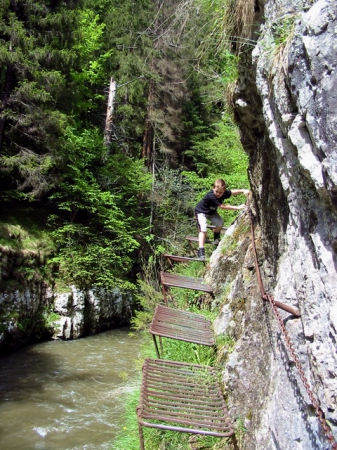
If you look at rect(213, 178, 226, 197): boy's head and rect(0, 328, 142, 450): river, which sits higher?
rect(213, 178, 226, 197): boy's head

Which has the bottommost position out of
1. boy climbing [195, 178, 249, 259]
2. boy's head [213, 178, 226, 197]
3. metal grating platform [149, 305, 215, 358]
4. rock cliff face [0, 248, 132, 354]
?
rock cliff face [0, 248, 132, 354]

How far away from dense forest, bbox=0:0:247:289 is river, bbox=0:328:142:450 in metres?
3.00

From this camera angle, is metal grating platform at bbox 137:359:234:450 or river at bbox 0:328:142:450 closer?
metal grating platform at bbox 137:359:234:450

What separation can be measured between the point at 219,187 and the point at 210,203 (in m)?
0.41

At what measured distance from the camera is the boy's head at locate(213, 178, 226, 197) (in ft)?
21.2

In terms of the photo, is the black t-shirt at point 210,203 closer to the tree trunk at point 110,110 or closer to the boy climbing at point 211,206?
the boy climbing at point 211,206

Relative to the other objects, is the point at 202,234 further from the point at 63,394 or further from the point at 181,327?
the point at 63,394

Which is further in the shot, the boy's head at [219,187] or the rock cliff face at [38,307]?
the rock cliff face at [38,307]

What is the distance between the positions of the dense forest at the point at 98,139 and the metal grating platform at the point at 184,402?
5.54m

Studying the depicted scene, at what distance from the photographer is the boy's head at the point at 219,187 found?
6.48 metres

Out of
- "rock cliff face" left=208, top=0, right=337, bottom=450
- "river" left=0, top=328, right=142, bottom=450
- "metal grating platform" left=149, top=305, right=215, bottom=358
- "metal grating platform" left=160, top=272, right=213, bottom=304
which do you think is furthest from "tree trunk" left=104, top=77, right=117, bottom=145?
"rock cliff face" left=208, top=0, right=337, bottom=450

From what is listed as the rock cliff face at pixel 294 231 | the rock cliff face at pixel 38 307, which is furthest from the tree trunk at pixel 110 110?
the rock cliff face at pixel 294 231

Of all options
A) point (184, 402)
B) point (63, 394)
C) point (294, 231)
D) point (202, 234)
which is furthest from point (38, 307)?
point (294, 231)

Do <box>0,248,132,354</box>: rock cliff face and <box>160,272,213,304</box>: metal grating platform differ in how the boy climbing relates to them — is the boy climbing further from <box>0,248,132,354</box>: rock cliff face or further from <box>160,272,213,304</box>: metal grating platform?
<box>0,248,132,354</box>: rock cliff face
